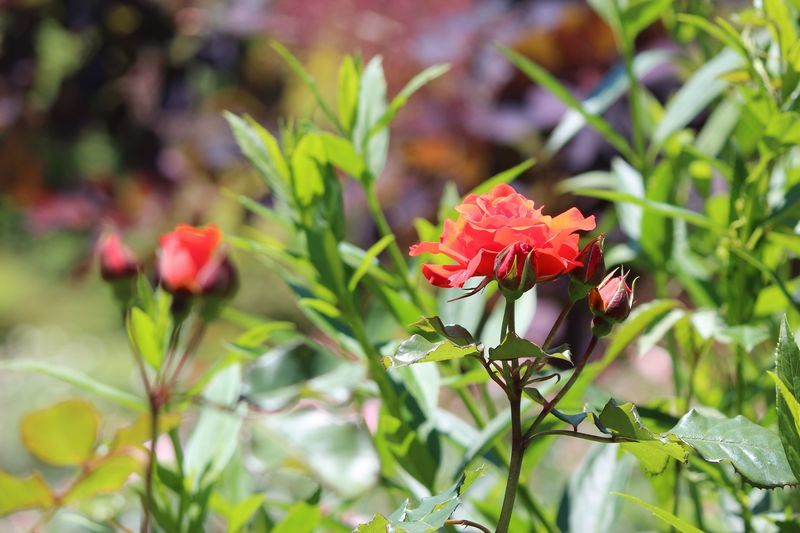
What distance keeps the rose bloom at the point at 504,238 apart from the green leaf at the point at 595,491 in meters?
0.20

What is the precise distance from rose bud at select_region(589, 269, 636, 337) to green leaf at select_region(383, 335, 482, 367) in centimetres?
5

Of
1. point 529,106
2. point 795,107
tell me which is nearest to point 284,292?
point 529,106

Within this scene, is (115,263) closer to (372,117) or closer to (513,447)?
(372,117)

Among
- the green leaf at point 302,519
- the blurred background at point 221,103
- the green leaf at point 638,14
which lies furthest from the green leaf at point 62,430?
the blurred background at point 221,103

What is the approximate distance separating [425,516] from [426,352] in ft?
0.16

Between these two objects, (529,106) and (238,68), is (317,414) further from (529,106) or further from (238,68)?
(238,68)

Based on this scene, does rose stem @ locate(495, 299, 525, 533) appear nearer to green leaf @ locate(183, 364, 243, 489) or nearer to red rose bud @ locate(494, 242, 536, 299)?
red rose bud @ locate(494, 242, 536, 299)

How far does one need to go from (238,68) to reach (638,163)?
129cm

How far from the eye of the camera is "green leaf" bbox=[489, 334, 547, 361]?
0.95 ft

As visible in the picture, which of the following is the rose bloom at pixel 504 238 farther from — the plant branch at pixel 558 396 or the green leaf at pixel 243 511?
the green leaf at pixel 243 511

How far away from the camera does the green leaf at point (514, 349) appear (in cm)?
29

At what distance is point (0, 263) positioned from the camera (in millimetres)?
3465

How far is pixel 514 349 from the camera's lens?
29cm

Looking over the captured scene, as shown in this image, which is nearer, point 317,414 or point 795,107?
point 795,107
